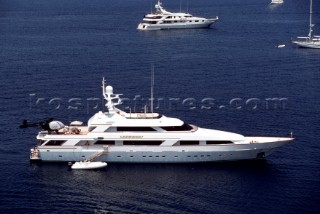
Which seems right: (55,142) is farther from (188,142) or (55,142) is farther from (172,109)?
(172,109)

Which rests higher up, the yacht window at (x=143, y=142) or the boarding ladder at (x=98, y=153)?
the yacht window at (x=143, y=142)

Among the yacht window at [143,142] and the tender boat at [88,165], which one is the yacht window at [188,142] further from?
the tender boat at [88,165]

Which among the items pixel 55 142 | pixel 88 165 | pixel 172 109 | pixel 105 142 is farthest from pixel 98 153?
pixel 172 109

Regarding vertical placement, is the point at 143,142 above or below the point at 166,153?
above

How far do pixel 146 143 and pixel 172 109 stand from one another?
28.5m

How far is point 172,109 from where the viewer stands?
10869 cm

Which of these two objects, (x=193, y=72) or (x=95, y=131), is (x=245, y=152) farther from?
(x=193, y=72)

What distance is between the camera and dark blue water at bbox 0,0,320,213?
230 feet

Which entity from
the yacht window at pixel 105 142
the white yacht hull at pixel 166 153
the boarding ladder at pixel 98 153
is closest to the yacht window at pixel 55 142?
the white yacht hull at pixel 166 153

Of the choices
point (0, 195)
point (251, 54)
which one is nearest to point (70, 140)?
point (0, 195)

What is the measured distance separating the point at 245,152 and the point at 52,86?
5658 cm

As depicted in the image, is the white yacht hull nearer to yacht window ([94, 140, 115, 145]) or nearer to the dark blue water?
yacht window ([94, 140, 115, 145])

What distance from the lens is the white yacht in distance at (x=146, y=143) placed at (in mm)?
80375

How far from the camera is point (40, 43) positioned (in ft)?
609
